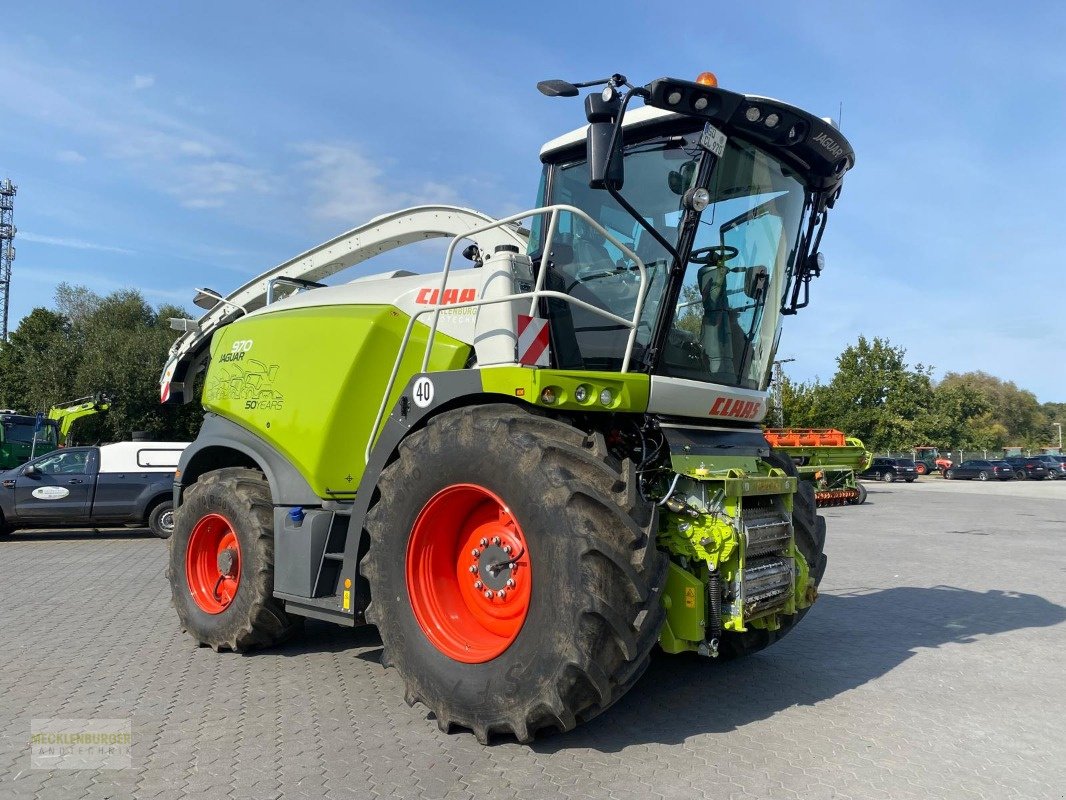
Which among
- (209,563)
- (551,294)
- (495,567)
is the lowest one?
(209,563)

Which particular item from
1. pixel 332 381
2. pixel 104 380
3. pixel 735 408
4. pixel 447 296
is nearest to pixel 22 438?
pixel 104 380

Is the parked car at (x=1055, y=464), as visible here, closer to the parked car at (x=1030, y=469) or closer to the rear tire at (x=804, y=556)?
the parked car at (x=1030, y=469)

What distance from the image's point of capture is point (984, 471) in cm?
4806

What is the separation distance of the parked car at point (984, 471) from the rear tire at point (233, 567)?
2026 inches

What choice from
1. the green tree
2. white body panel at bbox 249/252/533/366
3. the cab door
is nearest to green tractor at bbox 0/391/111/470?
the cab door

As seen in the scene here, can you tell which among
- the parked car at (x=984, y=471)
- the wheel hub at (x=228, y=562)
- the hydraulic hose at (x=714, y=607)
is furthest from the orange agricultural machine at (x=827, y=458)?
the parked car at (x=984, y=471)

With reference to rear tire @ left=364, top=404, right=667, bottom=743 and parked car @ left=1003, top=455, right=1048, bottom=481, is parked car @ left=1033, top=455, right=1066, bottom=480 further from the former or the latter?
rear tire @ left=364, top=404, right=667, bottom=743

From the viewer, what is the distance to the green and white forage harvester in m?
3.70

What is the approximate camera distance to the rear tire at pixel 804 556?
524 cm

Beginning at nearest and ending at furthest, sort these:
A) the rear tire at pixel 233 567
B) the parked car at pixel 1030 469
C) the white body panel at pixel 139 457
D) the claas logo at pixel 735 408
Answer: the claas logo at pixel 735 408 < the rear tire at pixel 233 567 < the white body panel at pixel 139 457 < the parked car at pixel 1030 469

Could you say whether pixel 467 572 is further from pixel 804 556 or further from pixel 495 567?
pixel 804 556

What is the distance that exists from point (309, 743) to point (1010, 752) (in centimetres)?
357

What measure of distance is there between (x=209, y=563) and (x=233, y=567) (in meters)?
0.56

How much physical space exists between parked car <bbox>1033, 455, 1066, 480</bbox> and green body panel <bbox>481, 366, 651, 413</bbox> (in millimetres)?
54196
